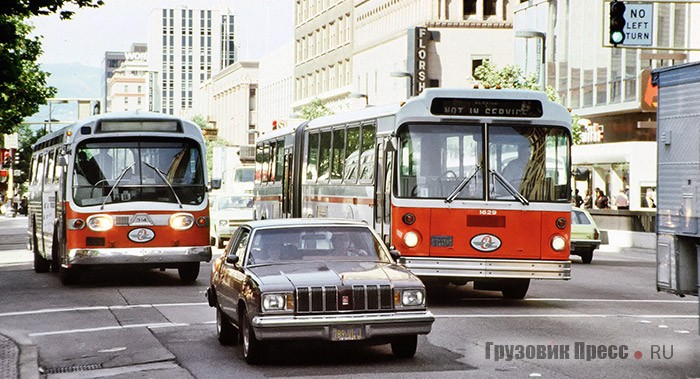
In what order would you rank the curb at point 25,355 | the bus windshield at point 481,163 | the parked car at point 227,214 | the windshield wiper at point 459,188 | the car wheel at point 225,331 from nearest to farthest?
the curb at point 25,355
the car wheel at point 225,331
the windshield wiper at point 459,188
the bus windshield at point 481,163
the parked car at point 227,214

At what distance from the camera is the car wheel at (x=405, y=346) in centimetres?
1261

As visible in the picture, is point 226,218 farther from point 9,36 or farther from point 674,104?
point 674,104

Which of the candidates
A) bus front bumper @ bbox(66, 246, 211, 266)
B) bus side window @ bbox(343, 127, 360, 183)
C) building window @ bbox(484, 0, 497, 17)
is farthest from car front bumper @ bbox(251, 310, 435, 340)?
building window @ bbox(484, 0, 497, 17)

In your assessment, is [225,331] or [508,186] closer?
[225,331]

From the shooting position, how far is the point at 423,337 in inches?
569

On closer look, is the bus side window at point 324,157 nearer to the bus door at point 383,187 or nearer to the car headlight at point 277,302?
the bus door at point 383,187

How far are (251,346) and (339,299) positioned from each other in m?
1.03

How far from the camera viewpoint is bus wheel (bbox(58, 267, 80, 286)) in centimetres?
2346

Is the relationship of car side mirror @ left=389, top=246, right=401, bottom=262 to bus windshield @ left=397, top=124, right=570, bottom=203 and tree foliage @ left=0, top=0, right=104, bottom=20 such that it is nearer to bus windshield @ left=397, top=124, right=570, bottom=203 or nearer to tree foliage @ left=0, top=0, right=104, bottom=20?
bus windshield @ left=397, top=124, right=570, bottom=203

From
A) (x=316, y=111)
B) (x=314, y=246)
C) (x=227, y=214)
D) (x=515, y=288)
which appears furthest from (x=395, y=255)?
(x=316, y=111)

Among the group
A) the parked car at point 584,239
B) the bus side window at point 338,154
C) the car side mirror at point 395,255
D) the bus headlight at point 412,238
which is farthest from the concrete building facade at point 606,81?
the car side mirror at point 395,255

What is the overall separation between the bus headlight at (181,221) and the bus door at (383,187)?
4.18 meters

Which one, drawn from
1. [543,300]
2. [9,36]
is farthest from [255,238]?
[9,36]

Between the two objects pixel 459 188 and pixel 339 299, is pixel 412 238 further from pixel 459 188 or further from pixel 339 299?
pixel 339 299
